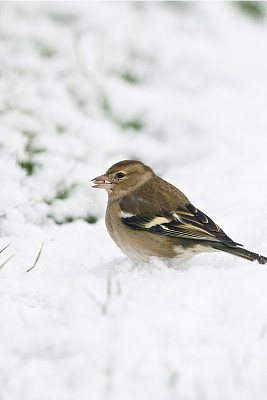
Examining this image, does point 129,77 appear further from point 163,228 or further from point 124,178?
point 163,228

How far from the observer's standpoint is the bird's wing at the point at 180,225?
3745 mm

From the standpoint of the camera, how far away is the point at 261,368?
2.44 meters

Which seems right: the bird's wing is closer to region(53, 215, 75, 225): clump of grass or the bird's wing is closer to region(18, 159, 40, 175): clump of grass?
region(53, 215, 75, 225): clump of grass

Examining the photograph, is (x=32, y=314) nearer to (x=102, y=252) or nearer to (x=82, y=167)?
(x=102, y=252)

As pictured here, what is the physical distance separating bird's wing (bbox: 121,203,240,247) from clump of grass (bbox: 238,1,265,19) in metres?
6.75

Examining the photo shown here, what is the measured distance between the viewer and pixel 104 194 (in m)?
5.27

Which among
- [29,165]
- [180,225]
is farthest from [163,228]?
[29,165]

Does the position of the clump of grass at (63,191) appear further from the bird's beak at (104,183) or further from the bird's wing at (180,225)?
the bird's wing at (180,225)

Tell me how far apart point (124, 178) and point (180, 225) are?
707 millimetres

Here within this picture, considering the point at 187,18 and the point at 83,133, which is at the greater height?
the point at 187,18

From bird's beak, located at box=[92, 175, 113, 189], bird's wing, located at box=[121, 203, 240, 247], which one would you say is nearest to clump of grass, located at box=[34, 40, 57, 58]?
bird's beak, located at box=[92, 175, 113, 189]

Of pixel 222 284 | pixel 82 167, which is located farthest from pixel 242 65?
pixel 222 284

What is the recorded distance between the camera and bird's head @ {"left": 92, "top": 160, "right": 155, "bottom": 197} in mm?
4301

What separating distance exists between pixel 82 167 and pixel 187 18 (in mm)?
4791
